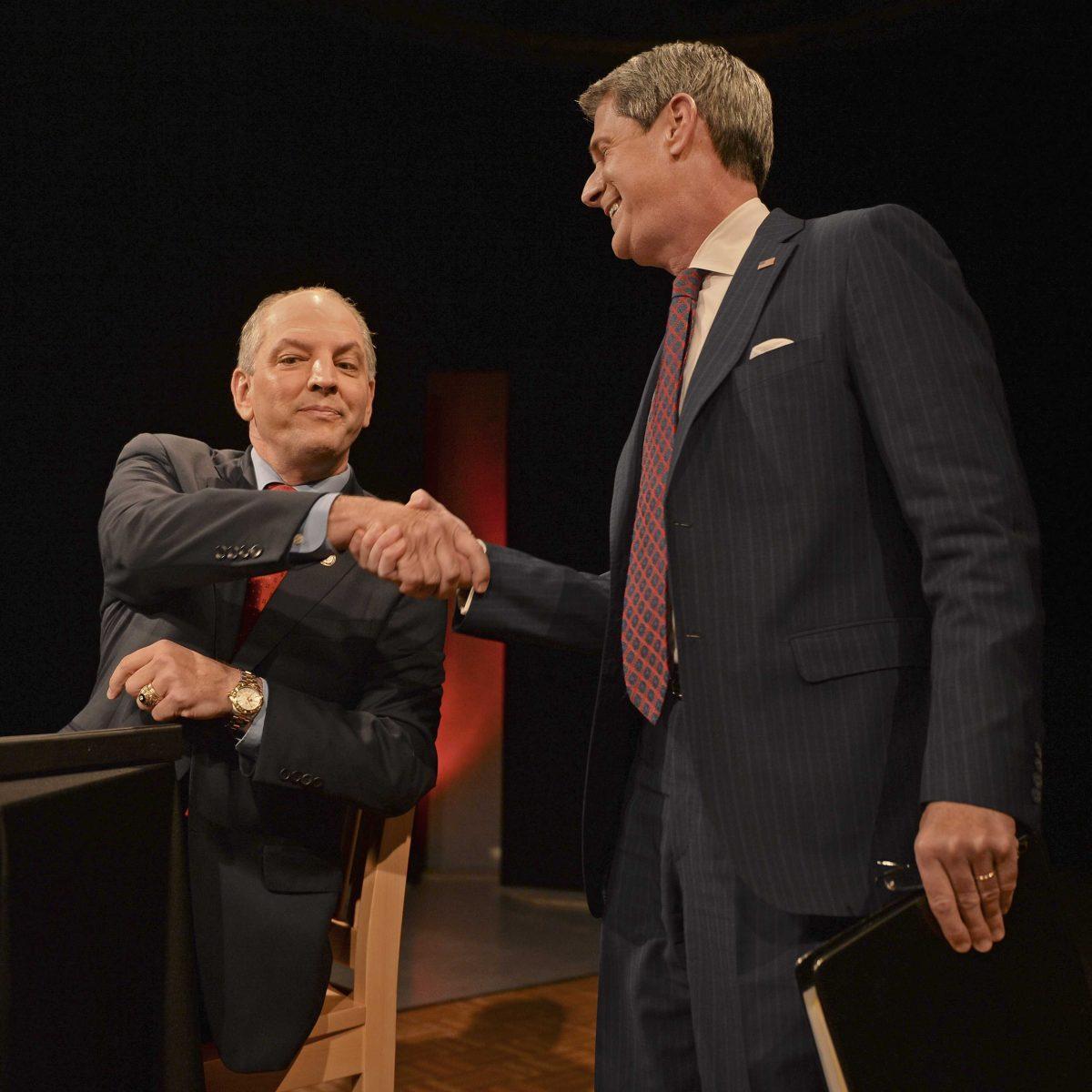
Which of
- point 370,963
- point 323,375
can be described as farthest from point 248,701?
point 323,375

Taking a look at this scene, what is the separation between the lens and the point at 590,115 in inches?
65.2

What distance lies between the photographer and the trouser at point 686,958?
1164 mm

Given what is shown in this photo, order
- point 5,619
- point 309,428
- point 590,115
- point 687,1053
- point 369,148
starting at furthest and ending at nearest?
point 369,148 → point 5,619 → point 309,428 → point 590,115 → point 687,1053

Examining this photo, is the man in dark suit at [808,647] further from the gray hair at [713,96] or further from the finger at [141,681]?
the finger at [141,681]

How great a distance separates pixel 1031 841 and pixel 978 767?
0.11 m

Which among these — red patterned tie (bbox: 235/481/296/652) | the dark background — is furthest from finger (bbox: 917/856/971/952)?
the dark background

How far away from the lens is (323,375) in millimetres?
2076

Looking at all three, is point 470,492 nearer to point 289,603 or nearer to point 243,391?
point 243,391

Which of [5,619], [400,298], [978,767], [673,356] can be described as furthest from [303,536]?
[400,298]

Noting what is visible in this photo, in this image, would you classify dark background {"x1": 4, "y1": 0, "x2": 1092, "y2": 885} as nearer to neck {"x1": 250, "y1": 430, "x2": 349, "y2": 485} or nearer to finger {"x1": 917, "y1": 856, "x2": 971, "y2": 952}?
neck {"x1": 250, "y1": 430, "x2": 349, "y2": 485}

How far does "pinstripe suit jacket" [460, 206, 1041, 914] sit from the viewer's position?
1081mm

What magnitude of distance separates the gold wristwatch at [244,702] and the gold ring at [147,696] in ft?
0.35

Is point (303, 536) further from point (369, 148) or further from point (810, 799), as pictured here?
point (369, 148)

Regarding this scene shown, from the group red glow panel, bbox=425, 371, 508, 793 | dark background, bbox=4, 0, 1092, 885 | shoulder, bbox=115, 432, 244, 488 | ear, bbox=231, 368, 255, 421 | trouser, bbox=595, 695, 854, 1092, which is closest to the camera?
trouser, bbox=595, 695, 854, 1092
